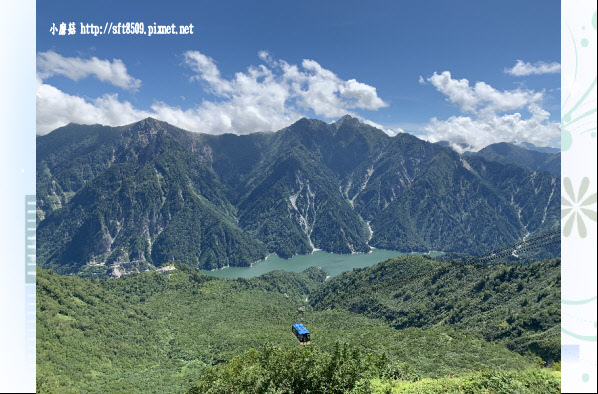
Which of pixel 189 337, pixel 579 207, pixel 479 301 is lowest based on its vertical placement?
pixel 189 337

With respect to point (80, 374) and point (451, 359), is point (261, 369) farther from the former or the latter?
point (80, 374)

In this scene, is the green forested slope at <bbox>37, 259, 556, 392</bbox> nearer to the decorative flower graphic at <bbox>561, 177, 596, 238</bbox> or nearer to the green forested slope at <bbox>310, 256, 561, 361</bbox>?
the green forested slope at <bbox>310, 256, 561, 361</bbox>

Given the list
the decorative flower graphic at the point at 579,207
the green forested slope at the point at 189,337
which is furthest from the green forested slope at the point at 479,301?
the decorative flower graphic at the point at 579,207

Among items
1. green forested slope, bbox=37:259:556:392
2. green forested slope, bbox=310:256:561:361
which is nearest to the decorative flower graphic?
green forested slope, bbox=37:259:556:392

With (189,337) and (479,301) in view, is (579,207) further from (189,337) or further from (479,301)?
(479,301)

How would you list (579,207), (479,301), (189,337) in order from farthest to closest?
(479,301) → (189,337) → (579,207)

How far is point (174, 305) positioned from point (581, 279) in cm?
12886

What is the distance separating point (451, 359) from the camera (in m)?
53.8

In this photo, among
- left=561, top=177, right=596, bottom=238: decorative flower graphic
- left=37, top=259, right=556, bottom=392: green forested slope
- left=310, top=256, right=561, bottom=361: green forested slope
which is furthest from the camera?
left=310, top=256, right=561, bottom=361: green forested slope

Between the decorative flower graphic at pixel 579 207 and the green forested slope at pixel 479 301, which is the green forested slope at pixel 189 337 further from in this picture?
the decorative flower graphic at pixel 579 207

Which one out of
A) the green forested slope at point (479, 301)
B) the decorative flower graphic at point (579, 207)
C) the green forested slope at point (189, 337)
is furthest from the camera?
the green forested slope at point (479, 301)

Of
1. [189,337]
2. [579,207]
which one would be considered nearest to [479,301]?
[189,337]

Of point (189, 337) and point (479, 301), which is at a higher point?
point (479, 301)

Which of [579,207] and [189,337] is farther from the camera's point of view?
[189,337]
